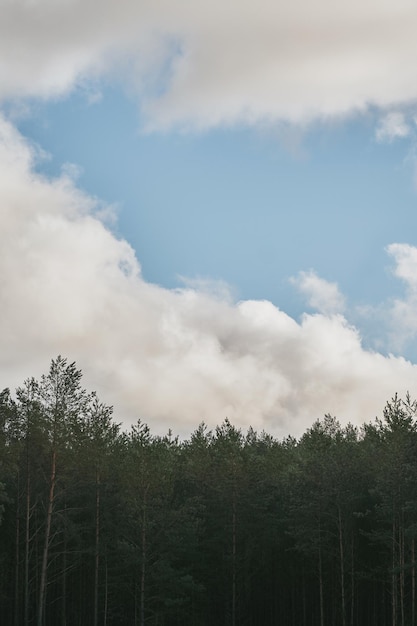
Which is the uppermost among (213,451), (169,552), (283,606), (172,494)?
(213,451)

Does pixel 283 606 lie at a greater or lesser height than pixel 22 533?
lesser

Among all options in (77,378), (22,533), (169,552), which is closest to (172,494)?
(169,552)

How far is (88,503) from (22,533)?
6692 millimetres

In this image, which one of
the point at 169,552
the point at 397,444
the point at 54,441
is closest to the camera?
the point at 54,441

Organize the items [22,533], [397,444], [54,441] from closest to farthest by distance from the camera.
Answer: [54,441]
[397,444]
[22,533]

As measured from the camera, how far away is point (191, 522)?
59.7 meters

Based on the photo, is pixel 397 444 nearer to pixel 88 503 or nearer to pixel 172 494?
pixel 172 494

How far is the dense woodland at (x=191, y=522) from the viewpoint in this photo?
53000 millimetres

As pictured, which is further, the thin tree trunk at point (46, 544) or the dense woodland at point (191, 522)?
the dense woodland at point (191, 522)

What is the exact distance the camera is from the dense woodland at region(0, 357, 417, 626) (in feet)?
174

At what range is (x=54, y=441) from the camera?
5100 centimetres

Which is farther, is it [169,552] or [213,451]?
[213,451]

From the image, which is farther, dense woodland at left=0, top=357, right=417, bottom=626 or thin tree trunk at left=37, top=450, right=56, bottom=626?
dense woodland at left=0, top=357, right=417, bottom=626

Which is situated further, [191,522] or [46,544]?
[191,522]
